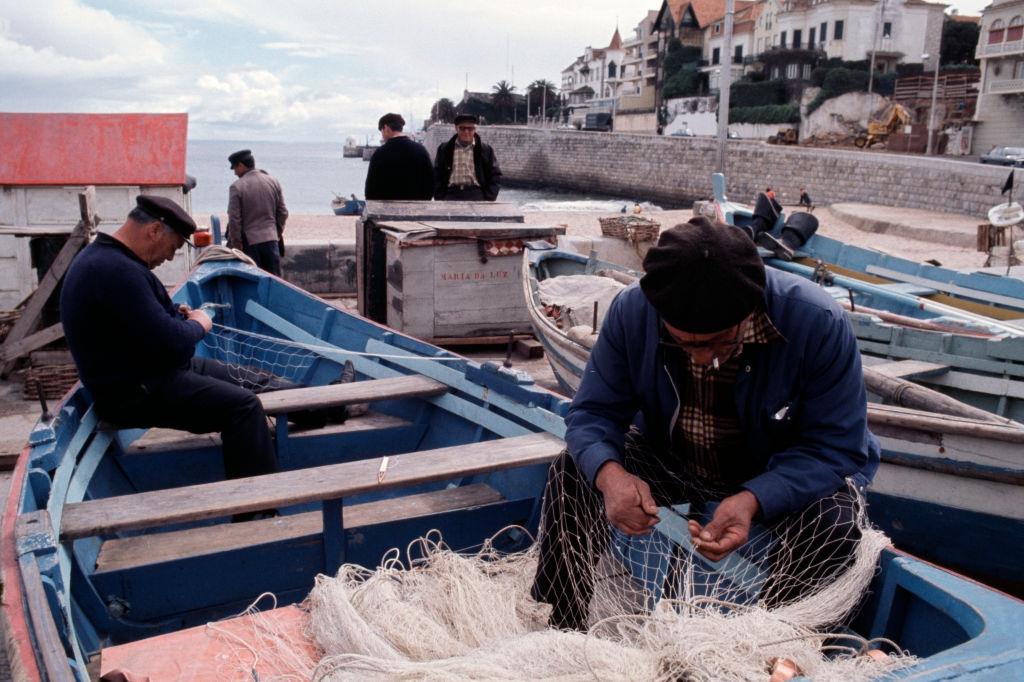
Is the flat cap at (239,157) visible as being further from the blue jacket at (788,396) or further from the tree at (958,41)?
the tree at (958,41)

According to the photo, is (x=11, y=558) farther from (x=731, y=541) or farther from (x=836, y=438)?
(x=836, y=438)

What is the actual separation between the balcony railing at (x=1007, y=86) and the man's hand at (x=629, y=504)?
44788 millimetres

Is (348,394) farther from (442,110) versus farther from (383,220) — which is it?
(442,110)

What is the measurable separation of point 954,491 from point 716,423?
242 centimetres

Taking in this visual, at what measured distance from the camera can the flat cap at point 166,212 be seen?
369 cm

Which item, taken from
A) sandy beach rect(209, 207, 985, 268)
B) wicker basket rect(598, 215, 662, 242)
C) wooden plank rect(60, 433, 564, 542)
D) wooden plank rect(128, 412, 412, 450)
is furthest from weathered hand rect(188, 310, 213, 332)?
sandy beach rect(209, 207, 985, 268)

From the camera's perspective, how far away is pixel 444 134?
199ft

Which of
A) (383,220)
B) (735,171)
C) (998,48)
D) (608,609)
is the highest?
(998,48)

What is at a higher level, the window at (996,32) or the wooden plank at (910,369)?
the window at (996,32)

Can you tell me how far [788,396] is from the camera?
7.41 ft

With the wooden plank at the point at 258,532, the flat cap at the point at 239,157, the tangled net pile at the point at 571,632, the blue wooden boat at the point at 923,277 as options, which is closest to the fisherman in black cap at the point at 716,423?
the tangled net pile at the point at 571,632

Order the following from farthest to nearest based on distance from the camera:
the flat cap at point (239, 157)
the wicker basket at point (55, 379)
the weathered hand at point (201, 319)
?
the flat cap at point (239, 157) < the wicker basket at point (55, 379) < the weathered hand at point (201, 319)

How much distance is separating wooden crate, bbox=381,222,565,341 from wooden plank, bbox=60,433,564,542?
4149 millimetres

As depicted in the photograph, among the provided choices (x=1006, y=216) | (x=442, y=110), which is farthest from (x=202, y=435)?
(x=442, y=110)
